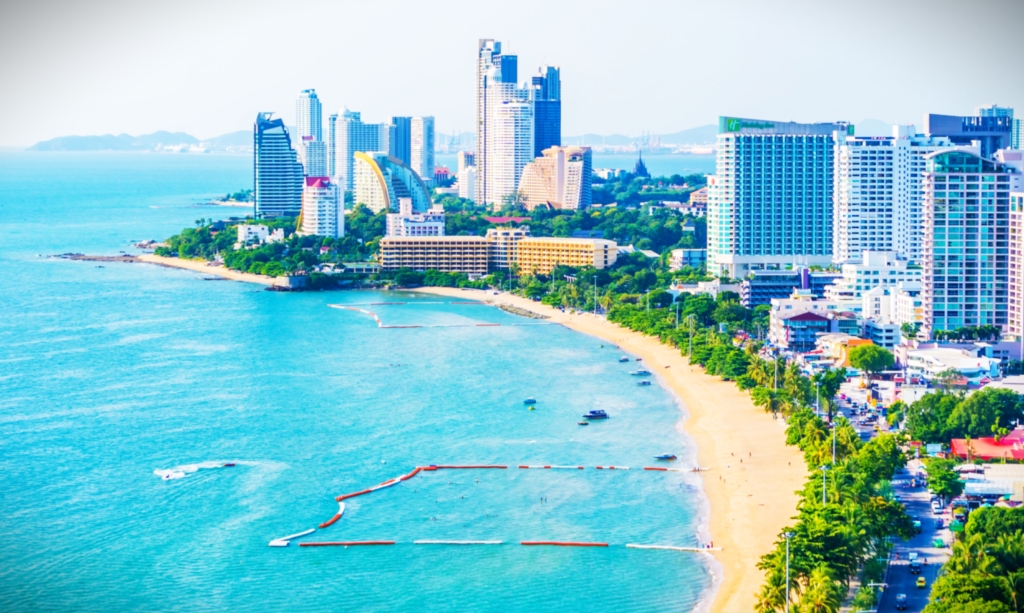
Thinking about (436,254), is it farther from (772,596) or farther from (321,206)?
(772,596)

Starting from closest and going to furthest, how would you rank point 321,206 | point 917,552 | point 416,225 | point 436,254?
point 917,552, point 436,254, point 416,225, point 321,206

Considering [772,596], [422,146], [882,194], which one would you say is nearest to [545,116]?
[422,146]

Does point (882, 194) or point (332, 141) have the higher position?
point (332, 141)

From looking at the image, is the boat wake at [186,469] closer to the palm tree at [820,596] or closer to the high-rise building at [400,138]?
the palm tree at [820,596]

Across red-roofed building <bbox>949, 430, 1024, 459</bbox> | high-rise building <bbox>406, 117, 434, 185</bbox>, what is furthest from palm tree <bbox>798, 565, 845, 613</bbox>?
high-rise building <bbox>406, 117, 434, 185</bbox>

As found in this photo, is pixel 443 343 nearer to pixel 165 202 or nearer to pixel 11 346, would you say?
pixel 11 346

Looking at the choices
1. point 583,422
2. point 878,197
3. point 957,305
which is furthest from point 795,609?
point 878,197
